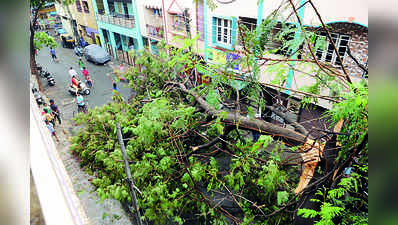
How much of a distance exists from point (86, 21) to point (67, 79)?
2.57 feet

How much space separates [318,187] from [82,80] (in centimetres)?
270

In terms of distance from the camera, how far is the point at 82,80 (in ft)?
8.98

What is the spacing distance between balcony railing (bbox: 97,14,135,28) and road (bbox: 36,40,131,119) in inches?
22.4

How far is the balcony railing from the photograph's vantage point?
2.49 metres

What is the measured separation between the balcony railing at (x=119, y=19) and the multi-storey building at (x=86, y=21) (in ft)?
0.33

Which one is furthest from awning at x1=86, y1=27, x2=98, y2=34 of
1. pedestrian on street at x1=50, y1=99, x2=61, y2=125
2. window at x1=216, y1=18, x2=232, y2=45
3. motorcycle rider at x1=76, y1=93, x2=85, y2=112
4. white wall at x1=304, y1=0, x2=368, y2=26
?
white wall at x1=304, y1=0, x2=368, y2=26

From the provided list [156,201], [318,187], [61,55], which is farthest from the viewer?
[61,55]

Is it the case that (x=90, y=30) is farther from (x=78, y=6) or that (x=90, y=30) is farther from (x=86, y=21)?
(x=78, y=6)

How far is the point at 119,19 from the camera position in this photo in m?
2.55

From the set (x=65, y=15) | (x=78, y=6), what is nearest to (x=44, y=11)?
(x=65, y=15)

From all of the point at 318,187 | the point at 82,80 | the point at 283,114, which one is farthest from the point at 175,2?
the point at 318,187
